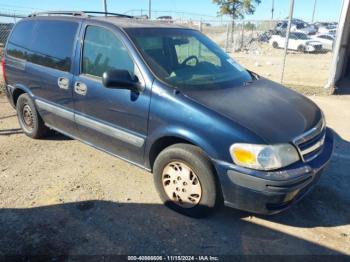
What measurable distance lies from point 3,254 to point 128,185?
1.53 m

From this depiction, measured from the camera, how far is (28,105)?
5207mm

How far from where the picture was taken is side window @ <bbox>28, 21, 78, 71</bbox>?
14.0 feet

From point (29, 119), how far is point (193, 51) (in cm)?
288

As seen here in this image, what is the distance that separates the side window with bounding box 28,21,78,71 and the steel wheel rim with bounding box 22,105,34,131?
82cm

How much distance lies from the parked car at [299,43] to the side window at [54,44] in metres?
20.4

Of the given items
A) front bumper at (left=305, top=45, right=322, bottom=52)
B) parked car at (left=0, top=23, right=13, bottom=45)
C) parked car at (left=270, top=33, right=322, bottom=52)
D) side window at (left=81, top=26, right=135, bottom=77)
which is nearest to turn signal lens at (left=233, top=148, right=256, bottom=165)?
side window at (left=81, top=26, right=135, bottom=77)

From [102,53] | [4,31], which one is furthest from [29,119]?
[4,31]

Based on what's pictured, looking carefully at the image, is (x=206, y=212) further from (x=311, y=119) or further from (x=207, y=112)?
(x=311, y=119)

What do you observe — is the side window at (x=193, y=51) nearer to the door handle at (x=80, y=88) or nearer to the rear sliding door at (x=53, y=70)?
the door handle at (x=80, y=88)

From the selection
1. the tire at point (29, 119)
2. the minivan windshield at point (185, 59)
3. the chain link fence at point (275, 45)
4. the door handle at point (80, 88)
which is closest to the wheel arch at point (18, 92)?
the tire at point (29, 119)

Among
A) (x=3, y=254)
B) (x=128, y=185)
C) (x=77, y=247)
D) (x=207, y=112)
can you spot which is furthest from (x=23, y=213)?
(x=207, y=112)

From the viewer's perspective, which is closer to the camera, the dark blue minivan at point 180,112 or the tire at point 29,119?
the dark blue minivan at point 180,112

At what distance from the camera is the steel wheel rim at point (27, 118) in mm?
5281

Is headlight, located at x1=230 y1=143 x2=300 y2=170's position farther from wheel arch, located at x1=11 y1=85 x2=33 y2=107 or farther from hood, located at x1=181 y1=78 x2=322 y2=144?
wheel arch, located at x1=11 y1=85 x2=33 y2=107
